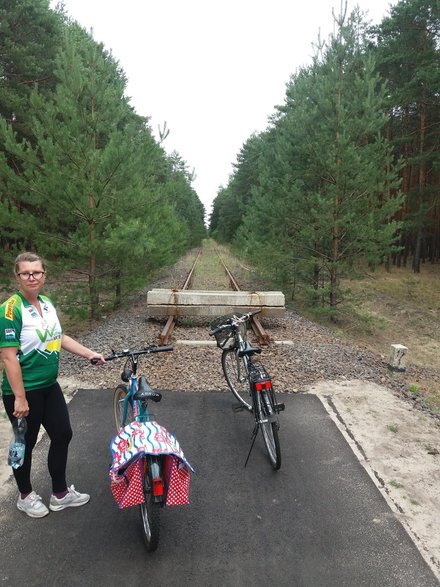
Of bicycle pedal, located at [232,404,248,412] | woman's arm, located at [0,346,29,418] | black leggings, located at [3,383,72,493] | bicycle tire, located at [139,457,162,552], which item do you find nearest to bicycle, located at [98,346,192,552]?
bicycle tire, located at [139,457,162,552]

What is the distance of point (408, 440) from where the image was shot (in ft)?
14.9

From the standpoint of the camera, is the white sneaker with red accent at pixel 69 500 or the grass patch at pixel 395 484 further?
the grass patch at pixel 395 484

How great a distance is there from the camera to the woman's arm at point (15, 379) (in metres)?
2.61

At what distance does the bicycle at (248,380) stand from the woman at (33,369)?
172cm

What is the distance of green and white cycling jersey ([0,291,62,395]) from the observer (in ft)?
8.64

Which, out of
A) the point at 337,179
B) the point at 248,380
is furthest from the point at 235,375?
the point at 337,179

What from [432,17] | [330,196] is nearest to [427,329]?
[330,196]

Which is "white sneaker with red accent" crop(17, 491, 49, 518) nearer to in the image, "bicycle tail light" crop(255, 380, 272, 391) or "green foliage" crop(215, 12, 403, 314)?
"bicycle tail light" crop(255, 380, 272, 391)

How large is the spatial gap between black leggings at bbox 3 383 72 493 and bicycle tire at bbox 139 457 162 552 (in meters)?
0.80

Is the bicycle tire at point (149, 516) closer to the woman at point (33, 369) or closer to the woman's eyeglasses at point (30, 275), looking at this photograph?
the woman at point (33, 369)

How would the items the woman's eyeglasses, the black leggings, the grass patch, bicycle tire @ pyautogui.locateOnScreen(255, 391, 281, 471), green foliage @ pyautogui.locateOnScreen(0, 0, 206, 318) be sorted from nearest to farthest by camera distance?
the woman's eyeglasses → the black leggings → the grass patch → bicycle tire @ pyautogui.locateOnScreen(255, 391, 281, 471) → green foliage @ pyautogui.locateOnScreen(0, 0, 206, 318)

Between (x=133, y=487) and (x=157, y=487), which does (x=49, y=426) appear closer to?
(x=133, y=487)

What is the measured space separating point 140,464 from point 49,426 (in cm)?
88

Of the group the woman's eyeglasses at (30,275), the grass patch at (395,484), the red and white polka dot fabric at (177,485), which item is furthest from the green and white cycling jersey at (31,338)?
the grass patch at (395,484)
